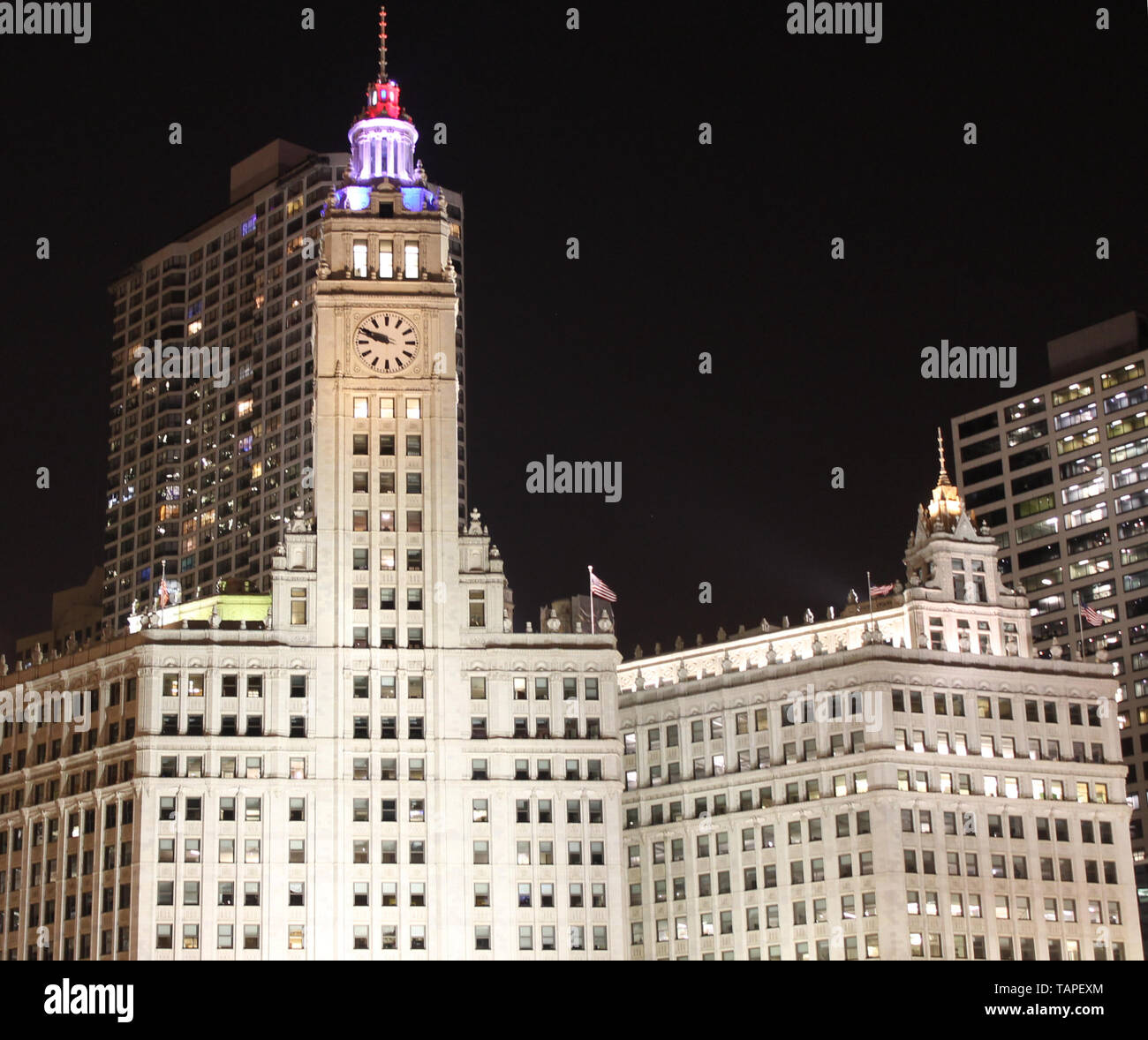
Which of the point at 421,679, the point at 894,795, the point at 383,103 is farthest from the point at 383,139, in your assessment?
the point at 894,795

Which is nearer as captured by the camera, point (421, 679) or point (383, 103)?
point (421, 679)

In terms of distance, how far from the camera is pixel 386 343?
17688cm

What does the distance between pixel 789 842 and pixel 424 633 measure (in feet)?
119

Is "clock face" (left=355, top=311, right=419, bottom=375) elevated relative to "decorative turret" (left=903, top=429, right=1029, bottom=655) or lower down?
elevated

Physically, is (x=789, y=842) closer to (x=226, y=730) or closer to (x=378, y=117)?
(x=226, y=730)

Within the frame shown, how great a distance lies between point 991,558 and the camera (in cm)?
19225

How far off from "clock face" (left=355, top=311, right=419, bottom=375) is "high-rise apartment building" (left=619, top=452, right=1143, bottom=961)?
37.4 metres

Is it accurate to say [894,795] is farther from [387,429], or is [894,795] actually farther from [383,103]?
[383,103]

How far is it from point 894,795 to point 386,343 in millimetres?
55691

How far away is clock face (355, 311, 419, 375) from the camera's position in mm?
176250
